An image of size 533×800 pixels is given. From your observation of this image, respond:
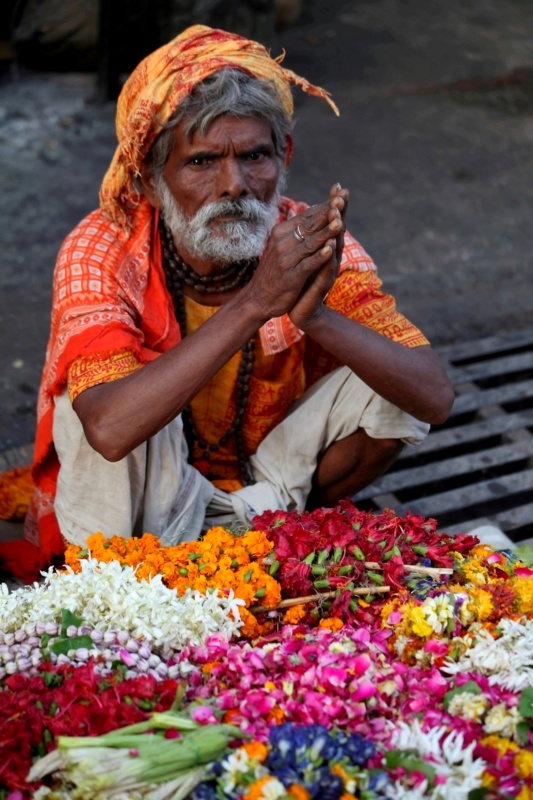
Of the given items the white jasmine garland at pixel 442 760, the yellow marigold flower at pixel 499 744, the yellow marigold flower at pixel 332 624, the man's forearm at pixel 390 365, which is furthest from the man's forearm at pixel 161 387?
the yellow marigold flower at pixel 499 744

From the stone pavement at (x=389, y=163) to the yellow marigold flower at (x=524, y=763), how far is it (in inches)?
99.9

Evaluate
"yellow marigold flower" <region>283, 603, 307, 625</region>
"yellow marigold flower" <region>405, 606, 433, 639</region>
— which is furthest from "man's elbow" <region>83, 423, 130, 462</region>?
"yellow marigold flower" <region>405, 606, 433, 639</region>

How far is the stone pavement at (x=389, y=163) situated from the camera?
4.72m

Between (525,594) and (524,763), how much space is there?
48 centimetres

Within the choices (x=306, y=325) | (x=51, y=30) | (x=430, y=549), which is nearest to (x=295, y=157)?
(x=51, y=30)

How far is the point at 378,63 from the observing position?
7156 mm

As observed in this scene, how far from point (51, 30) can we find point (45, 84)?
0.34m

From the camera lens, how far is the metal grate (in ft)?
11.3

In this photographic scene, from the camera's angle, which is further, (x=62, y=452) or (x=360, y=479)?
(x=360, y=479)

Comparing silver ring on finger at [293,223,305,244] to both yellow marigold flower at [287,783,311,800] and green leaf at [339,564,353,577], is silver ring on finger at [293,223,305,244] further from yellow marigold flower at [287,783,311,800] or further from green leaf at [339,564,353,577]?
yellow marigold flower at [287,783,311,800]

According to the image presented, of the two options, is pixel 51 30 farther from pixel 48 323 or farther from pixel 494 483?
pixel 494 483

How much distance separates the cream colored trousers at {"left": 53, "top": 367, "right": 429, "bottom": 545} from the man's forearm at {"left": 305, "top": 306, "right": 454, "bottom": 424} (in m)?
0.10

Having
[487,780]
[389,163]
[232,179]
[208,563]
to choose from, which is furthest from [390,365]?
[389,163]

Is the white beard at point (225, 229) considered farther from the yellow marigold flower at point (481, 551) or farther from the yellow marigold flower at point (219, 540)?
the yellow marigold flower at point (481, 551)
